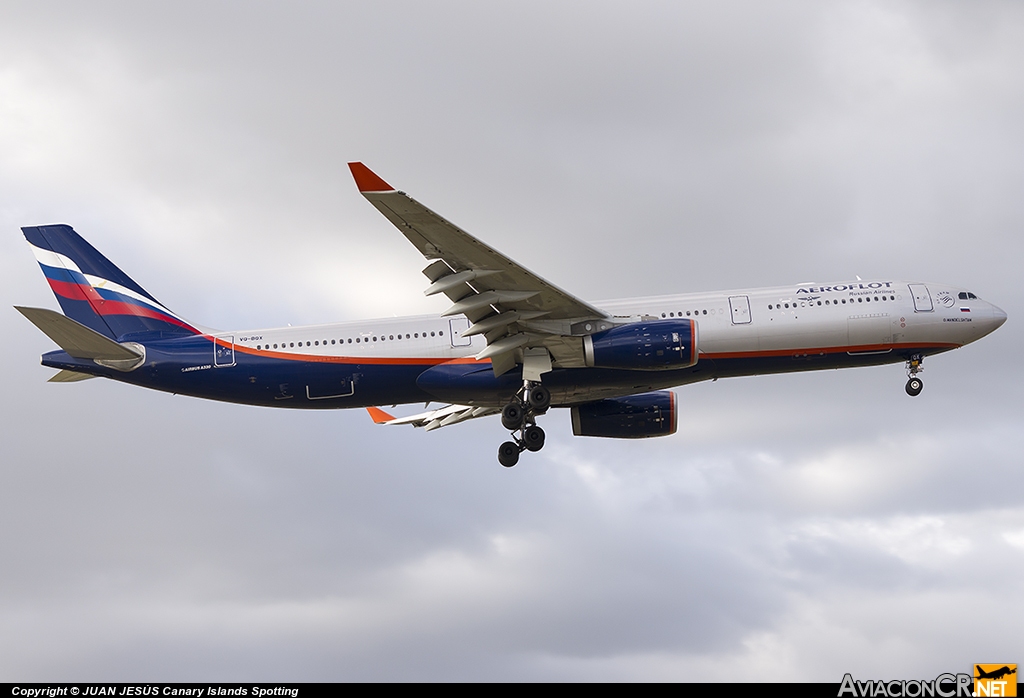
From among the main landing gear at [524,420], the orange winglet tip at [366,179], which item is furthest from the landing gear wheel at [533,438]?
the orange winglet tip at [366,179]

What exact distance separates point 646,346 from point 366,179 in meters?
12.1

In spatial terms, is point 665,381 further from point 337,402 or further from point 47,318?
point 47,318

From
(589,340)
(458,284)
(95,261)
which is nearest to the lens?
(458,284)

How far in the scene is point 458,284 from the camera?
120ft

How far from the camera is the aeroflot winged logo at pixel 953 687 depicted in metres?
28.5

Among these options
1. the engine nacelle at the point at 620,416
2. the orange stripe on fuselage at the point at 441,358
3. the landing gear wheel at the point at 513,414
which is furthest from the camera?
the engine nacelle at the point at 620,416

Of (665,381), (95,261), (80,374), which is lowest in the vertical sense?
(665,381)

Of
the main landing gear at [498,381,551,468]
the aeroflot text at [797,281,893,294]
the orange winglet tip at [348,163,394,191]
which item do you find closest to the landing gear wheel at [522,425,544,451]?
the main landing gear at [498,381,551,468]

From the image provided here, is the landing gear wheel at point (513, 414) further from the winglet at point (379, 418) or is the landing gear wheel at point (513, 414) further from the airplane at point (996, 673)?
the airplane at point (996, 673)

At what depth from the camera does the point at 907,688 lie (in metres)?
29.0

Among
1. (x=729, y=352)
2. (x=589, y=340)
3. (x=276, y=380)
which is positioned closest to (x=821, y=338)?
(x=729, y=352)

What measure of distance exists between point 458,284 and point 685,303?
8907 mm

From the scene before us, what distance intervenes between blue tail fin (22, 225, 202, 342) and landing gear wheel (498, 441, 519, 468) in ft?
39.6

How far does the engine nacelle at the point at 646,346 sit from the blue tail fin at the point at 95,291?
49.6ft
